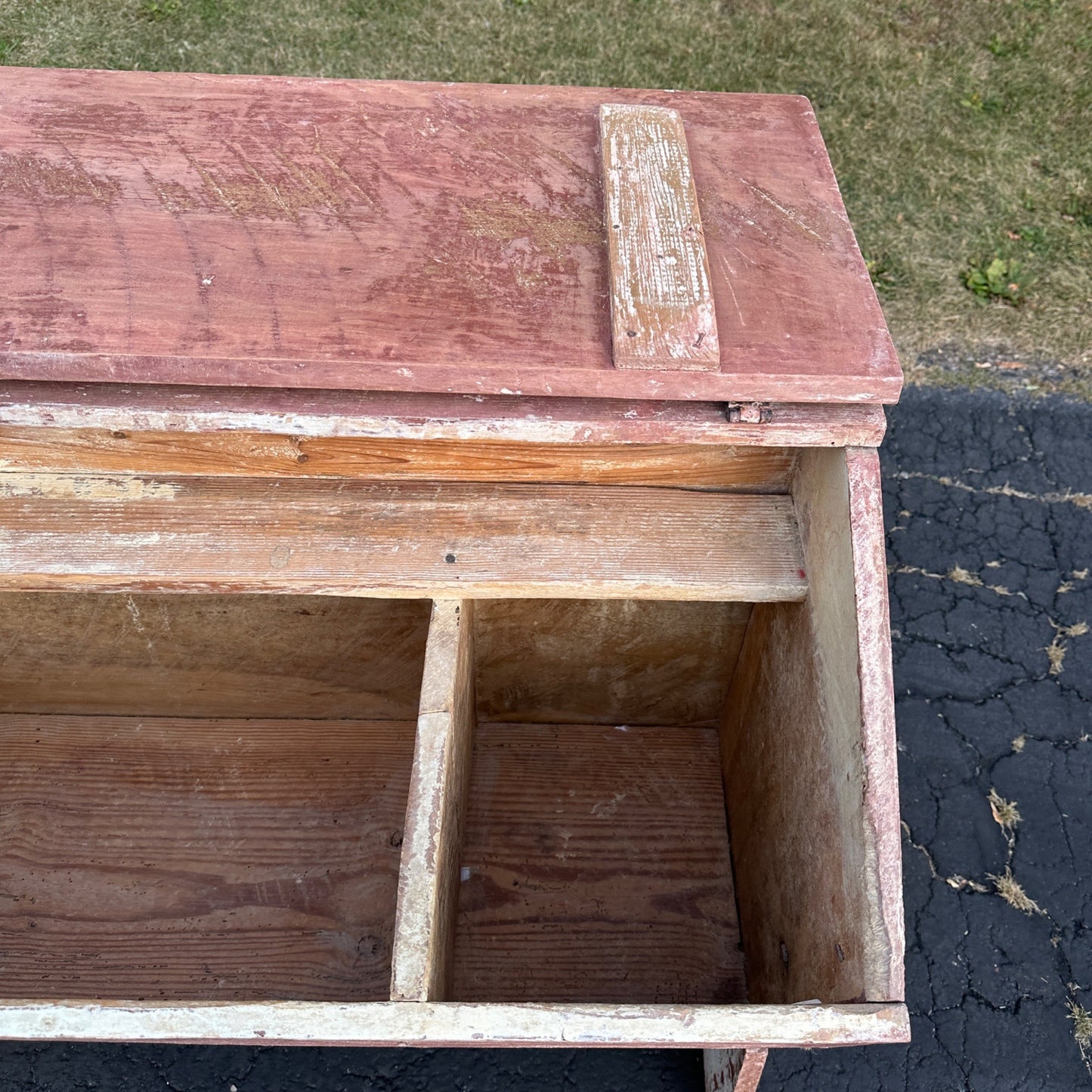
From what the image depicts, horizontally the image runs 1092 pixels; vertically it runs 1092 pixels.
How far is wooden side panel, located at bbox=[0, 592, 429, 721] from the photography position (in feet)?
6.73

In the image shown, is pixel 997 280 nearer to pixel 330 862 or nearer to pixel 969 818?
pixel 969 818

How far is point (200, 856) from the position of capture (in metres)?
2.13

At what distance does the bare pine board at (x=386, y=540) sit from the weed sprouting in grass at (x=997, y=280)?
258 cm

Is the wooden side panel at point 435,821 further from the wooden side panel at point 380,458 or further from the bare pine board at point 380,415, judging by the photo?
the bare pine board at point 380,415

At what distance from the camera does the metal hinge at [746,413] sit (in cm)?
142

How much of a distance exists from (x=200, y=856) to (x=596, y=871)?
3.11 ft

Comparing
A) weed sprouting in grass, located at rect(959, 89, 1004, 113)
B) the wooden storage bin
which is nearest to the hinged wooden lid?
the wooden storage bin

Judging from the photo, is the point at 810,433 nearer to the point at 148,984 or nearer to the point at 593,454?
the point at 593,454

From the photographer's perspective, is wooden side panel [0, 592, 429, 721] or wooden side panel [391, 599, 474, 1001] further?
wooden side panel [0, 592, 429, 721]

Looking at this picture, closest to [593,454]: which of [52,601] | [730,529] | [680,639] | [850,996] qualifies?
[730,529]

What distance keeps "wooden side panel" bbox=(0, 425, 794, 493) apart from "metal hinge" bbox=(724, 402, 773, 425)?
0.83 ft

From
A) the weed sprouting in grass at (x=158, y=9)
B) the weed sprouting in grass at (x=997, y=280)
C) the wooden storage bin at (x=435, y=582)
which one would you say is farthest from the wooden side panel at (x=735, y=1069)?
the weed sprouting in grass at (x=158, y=9)

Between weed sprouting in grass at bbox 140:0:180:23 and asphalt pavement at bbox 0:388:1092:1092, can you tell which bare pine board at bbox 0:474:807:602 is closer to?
asphalt pavement at bbox 0:388:1092:1092

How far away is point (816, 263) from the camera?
1507 millimetres
